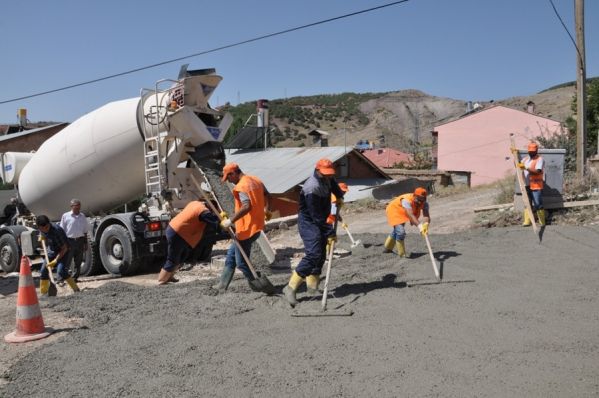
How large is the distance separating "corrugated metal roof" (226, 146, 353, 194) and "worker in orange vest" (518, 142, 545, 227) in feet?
33.4

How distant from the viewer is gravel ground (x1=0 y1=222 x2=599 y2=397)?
3611mm

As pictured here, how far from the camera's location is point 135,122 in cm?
952

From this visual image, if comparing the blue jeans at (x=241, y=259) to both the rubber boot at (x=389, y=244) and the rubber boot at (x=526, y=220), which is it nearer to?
the rubber boot at (x=389, y=244)

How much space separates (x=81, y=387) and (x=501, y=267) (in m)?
4.91

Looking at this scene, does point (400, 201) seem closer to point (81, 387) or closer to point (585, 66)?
point (81, 387)

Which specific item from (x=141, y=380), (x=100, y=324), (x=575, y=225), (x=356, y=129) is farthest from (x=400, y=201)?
(x=356, y=129)

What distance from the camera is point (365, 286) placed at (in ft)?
20.4

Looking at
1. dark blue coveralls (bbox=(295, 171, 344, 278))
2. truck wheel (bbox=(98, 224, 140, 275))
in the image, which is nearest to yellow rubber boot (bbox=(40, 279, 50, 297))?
truck wheel (bbox=(98, 224, 140, 275))

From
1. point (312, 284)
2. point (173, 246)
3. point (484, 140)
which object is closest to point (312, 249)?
point (312, 284)

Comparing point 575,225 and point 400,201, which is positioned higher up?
point 400,201

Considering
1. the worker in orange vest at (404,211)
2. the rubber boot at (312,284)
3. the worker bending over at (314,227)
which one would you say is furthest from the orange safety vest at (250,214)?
the worker in orange vest at (404,211)

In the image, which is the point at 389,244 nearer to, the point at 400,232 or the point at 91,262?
the point at 400,232

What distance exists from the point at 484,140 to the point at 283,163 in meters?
16.5

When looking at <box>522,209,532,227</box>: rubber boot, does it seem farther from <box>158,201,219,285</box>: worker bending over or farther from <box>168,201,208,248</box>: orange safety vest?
<box>168,201,208,248</box>: orange safety vest
